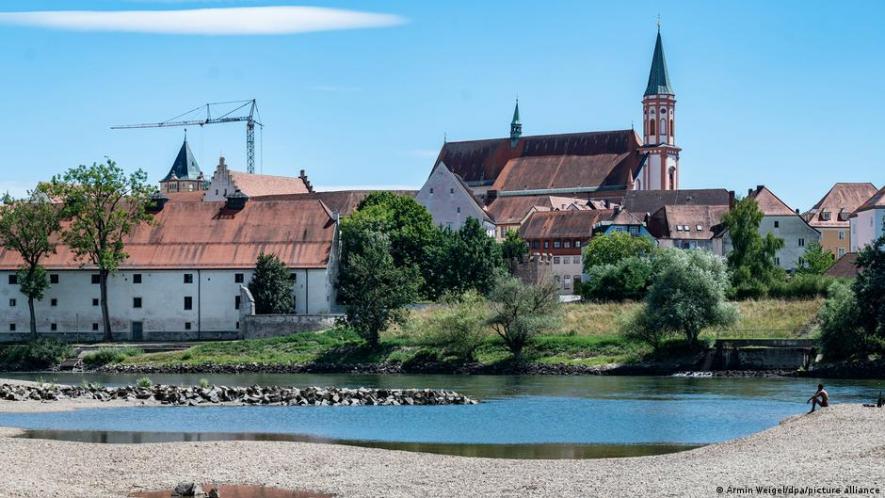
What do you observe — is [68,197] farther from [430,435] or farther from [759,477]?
[759,477]

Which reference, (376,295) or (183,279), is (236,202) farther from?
(376,295)

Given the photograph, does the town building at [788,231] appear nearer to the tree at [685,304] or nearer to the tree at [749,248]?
the tree at [749,248]

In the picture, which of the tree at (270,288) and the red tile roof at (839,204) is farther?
the red tile roof at (839,204)

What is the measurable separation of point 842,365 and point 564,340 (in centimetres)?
1644

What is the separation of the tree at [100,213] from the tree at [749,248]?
4064cm

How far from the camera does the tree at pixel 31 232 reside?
287 feet

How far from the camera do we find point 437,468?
3272 centimetres

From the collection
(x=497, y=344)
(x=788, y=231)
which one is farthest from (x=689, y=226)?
(x=497, y=344)

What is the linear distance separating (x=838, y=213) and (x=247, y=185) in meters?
62.1

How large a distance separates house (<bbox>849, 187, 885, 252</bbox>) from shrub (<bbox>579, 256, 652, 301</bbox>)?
20.1 m

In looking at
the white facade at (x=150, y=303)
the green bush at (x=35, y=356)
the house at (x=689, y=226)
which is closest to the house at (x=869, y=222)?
the house at (x=689, y=226)

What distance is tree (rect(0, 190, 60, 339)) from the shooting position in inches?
3450

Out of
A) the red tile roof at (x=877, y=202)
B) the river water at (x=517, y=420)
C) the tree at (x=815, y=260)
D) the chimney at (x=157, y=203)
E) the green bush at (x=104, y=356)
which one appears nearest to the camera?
the river water at (x=517, y=420)

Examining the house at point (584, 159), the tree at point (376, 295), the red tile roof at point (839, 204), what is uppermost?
the house at point (584, 159)
